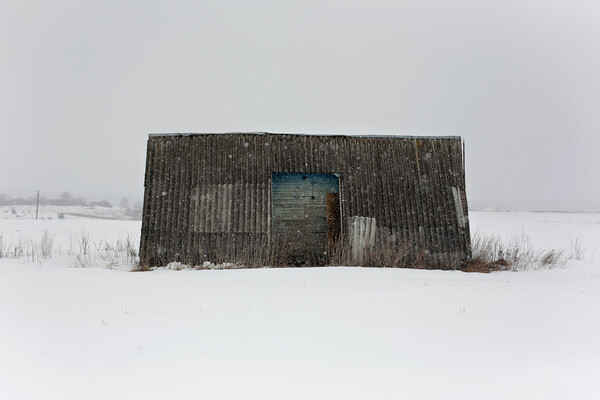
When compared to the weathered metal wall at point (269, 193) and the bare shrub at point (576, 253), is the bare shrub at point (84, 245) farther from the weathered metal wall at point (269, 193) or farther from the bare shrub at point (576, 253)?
the bare shrub at point (576, 253)

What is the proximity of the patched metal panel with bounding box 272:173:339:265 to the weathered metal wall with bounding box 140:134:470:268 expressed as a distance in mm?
400

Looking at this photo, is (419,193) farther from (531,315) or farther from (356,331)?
(356,331)

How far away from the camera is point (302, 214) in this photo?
15.0 metres

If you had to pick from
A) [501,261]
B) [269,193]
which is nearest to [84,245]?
[269,193]

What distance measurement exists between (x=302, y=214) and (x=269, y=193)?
4.21ft

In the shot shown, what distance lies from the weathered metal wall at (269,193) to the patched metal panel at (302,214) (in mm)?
400

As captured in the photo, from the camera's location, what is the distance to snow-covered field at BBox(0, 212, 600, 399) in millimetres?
4145

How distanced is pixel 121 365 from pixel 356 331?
2.80m

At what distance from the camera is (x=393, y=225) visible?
1473 cm

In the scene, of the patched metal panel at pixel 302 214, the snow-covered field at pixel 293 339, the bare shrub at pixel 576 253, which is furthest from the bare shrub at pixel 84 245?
the bare shrub at pixel 576 253

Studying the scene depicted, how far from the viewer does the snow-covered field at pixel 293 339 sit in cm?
414

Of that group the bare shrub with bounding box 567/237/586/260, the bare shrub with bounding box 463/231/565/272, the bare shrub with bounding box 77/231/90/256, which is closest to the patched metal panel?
the bare shrub with bounding box 463/231/565/272

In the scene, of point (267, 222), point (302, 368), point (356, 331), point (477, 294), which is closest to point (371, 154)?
point (267, 222)

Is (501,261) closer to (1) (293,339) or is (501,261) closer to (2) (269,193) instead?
(2) (269,193)
